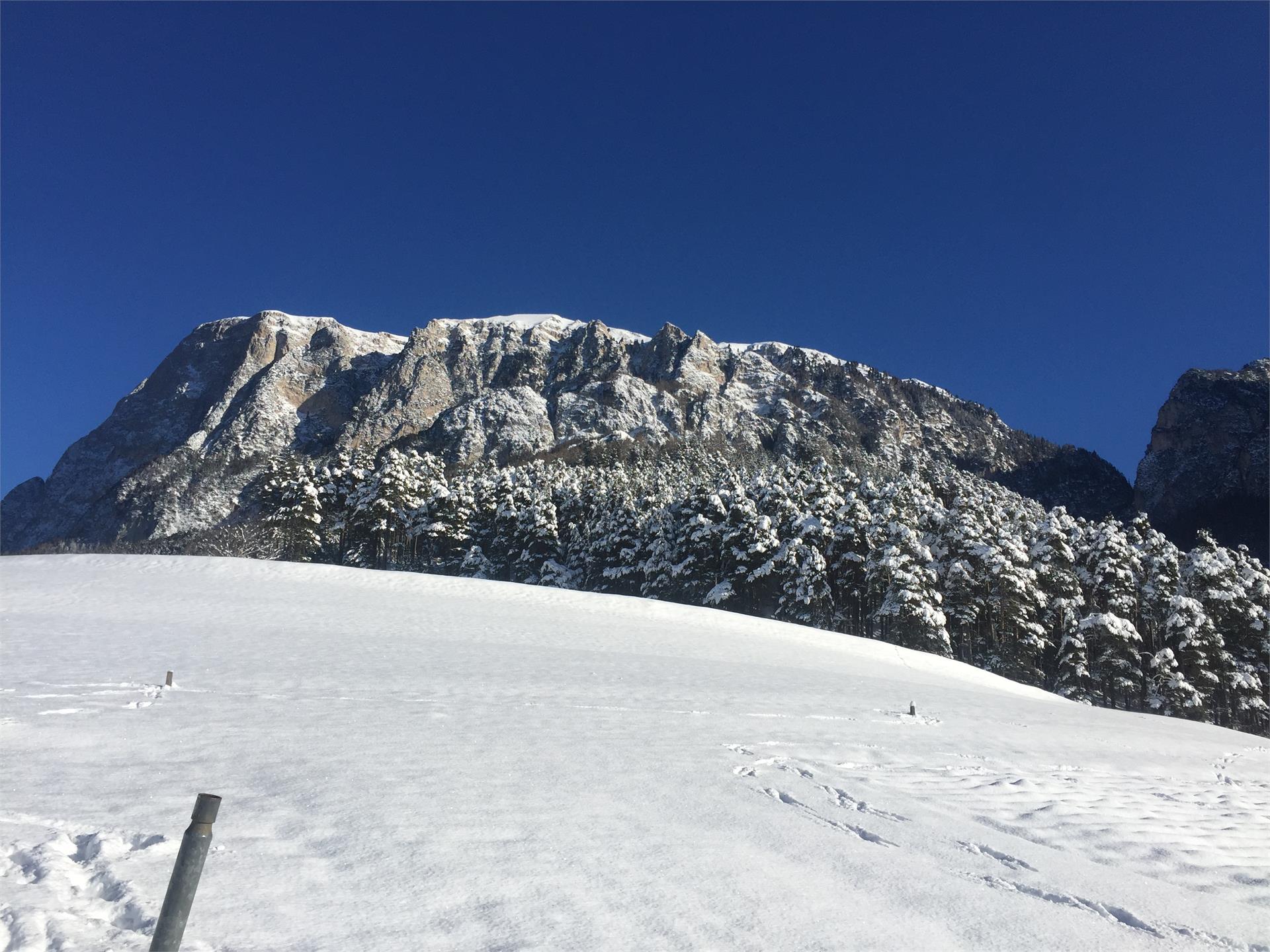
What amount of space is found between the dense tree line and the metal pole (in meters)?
33.2

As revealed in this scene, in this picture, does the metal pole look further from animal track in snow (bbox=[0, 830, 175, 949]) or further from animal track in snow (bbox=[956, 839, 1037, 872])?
animal track in snow (bbox=[956, 839, 1037, 872])

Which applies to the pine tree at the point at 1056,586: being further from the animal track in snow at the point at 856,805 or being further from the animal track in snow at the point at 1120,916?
the animal track in snow at the point at 1120,916

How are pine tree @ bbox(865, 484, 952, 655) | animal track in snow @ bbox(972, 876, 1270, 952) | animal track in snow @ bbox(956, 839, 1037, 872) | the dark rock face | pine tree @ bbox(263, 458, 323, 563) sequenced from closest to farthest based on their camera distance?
animal track in snow @ bbox(972, 876, 1270, 952), animal track in snow @ bbox(956, 839, 1037, 872), pine tree @ bbox(865, 484, 952, 655), pine tree @ bbox(263, 458, 323, 563), the dark rock face

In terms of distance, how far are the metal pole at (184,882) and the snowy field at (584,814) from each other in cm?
83

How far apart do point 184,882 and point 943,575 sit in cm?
3845

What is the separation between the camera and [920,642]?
3278cm

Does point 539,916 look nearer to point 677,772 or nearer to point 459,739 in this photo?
point 677,772

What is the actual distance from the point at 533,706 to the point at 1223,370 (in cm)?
17445

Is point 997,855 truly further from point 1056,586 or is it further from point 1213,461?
point 1213,461

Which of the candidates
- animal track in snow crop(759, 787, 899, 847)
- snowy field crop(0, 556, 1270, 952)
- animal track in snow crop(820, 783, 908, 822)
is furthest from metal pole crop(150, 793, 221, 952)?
animal track in snow crop(820, 783, 908, 822)

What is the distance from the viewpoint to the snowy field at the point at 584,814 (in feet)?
12.4

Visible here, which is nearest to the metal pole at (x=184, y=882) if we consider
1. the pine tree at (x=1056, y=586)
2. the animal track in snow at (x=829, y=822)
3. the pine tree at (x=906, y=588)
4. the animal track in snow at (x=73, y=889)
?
the animal track in snow at (x=73, y=889)

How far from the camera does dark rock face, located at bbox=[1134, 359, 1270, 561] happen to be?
381 feet

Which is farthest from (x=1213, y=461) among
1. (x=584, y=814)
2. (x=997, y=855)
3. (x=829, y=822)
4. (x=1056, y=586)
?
(x=584, y=814)
